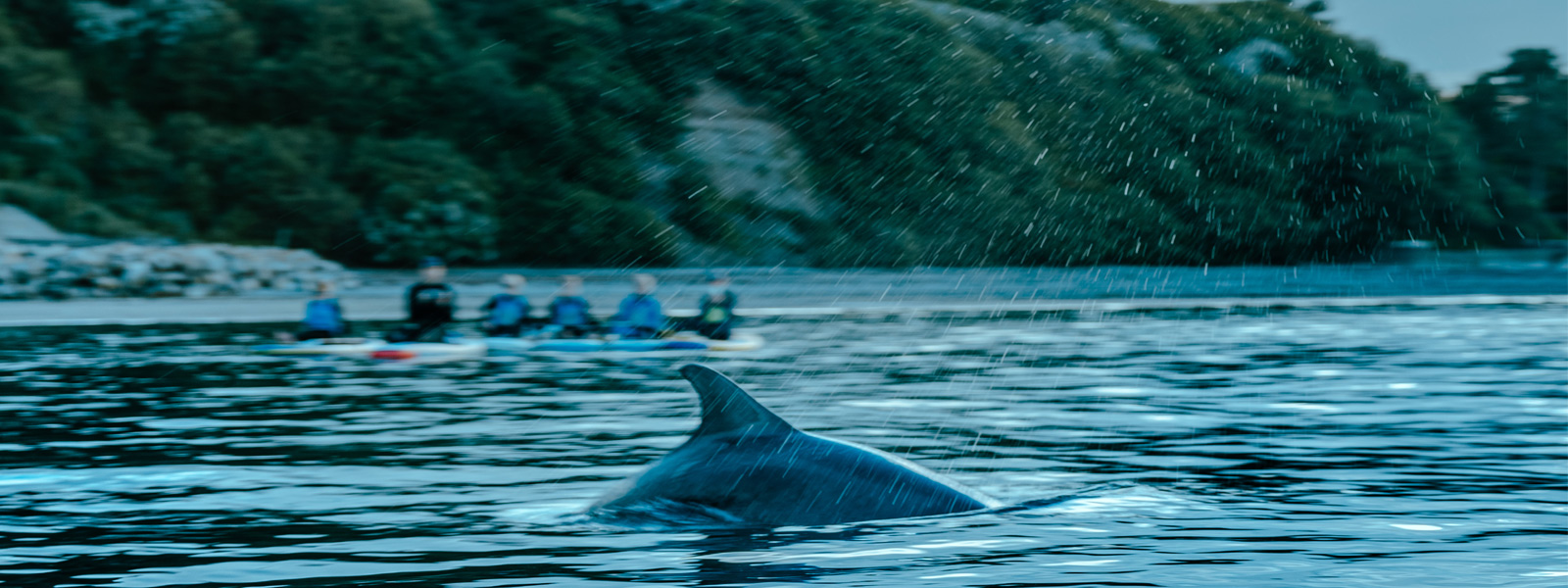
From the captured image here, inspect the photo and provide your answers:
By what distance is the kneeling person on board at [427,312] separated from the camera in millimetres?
21172

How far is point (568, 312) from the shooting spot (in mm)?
22234

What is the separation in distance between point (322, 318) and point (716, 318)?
518cm

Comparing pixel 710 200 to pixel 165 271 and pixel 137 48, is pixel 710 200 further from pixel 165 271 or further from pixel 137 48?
pixel 165 271

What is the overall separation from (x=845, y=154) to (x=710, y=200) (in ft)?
38.5

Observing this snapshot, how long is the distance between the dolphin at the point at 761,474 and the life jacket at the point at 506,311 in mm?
14975

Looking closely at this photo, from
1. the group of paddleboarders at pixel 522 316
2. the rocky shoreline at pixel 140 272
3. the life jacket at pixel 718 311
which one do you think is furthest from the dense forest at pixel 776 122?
the life jacket at pixel 718 311

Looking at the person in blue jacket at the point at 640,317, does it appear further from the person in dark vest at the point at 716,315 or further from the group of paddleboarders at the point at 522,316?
the person in dark vest at the point at 716,315

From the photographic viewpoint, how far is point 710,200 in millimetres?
60562

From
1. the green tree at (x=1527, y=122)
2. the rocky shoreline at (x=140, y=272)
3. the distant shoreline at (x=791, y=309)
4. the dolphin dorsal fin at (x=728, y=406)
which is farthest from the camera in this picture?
the green tree at (x=1527, y=122)

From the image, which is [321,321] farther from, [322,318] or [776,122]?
[776,122]

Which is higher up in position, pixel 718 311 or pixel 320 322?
pixel 718 311

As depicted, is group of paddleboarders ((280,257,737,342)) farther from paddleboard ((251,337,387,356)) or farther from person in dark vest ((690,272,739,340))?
paddleboard ((251,337,387,356))

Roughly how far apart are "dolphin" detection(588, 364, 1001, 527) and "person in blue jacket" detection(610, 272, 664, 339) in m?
13.9

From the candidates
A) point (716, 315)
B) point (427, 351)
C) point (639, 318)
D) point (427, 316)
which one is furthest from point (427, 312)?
point (716, 315)
